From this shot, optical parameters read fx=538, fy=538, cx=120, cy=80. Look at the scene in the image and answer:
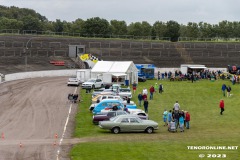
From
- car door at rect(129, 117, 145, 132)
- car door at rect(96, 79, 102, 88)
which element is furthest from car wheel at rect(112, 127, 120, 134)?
car door at rect(96, 79, 102, 88)

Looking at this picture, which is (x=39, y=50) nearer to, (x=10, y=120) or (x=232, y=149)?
(x=10, y=120)

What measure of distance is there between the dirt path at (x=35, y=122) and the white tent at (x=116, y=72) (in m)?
5.49

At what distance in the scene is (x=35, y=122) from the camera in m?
39.2

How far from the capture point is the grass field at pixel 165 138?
89.2 feet

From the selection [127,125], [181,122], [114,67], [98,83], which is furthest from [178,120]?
[114,67]

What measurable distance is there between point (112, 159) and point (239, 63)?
290ft

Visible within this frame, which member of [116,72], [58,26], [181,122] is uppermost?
[58,26]

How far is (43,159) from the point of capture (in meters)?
26.0

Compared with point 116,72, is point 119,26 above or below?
above

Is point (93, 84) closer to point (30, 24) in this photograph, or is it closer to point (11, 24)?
point (11, 24)

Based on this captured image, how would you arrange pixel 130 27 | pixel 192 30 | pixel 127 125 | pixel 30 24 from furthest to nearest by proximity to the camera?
1. pixel 130 27
2. pixel 192 30
3. pixel 30 24
4. pixel 127 125

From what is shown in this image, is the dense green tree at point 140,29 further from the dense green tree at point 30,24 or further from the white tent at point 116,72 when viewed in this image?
the white tent at point 116,72

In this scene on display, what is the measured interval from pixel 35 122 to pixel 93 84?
90.0 ft

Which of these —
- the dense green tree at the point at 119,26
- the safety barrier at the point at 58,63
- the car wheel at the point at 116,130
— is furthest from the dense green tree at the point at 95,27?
the car wheel at the point at 116,130
